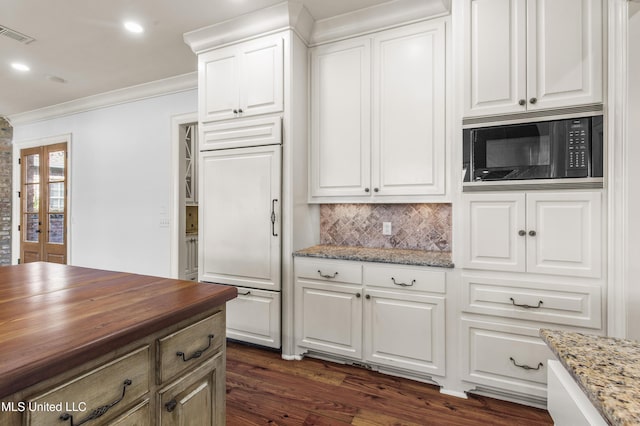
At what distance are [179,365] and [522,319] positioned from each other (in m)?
1.92

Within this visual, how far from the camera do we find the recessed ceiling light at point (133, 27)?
2822 millimetres

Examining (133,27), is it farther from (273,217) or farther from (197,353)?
(197,353)

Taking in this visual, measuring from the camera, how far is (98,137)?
4680 mm

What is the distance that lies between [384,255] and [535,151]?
1.18 m

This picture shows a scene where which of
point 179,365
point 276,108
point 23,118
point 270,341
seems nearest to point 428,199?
point 276,108

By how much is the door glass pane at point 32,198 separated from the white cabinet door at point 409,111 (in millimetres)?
5724

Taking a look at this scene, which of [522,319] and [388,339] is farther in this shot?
[388,339]

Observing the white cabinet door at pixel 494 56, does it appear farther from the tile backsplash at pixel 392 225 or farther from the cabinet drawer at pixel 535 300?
the cabinet drawer at pixel 535 300

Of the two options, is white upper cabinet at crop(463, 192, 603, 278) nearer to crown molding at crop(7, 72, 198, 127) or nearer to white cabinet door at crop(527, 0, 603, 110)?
white cabinet door at crop(527, 0, 603, 110)

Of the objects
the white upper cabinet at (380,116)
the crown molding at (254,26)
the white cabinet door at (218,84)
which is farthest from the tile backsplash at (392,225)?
the crown molding at (254,26)

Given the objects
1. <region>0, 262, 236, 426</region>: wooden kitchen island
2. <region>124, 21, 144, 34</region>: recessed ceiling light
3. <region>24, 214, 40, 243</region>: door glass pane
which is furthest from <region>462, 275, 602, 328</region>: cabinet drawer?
<region>24, 214, 40, 243</region>: door glass pane

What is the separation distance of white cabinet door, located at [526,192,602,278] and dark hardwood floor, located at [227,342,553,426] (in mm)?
892

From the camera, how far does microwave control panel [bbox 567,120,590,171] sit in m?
1.88

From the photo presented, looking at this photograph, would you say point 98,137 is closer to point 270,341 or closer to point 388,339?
point 270,341
